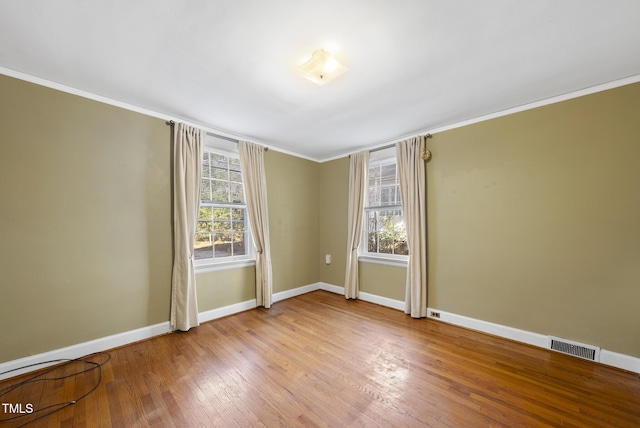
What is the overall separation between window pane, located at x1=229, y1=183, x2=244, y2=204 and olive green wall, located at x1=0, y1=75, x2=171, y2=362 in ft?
2.78

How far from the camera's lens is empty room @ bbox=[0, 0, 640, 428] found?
5.11ft

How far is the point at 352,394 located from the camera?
1772mm

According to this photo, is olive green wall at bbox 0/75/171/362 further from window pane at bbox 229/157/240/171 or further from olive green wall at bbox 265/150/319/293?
olive green wall at bbox 265/150/319/293

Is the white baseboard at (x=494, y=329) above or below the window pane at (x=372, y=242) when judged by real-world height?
below

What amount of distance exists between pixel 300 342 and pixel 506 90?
3.33 meters

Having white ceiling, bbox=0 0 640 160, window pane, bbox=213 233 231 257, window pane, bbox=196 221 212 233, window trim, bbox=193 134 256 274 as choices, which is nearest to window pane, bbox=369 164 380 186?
white ceiling, bbox=0 0 640 160

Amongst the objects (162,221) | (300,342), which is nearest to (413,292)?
(300,342)

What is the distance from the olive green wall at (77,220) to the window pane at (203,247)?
1.19 feet

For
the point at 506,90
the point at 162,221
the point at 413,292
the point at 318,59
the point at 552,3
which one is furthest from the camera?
the point at 413,292

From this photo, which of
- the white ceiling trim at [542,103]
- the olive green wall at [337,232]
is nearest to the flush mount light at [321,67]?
the white ceiling trim at [542,103]

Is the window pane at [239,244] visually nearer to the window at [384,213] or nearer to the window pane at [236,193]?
the window pane at [236,193]

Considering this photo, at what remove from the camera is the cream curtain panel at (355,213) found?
3866 millimetres

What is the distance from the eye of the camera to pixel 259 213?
11.6 feet

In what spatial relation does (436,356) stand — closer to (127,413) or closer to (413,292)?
(413,292)
